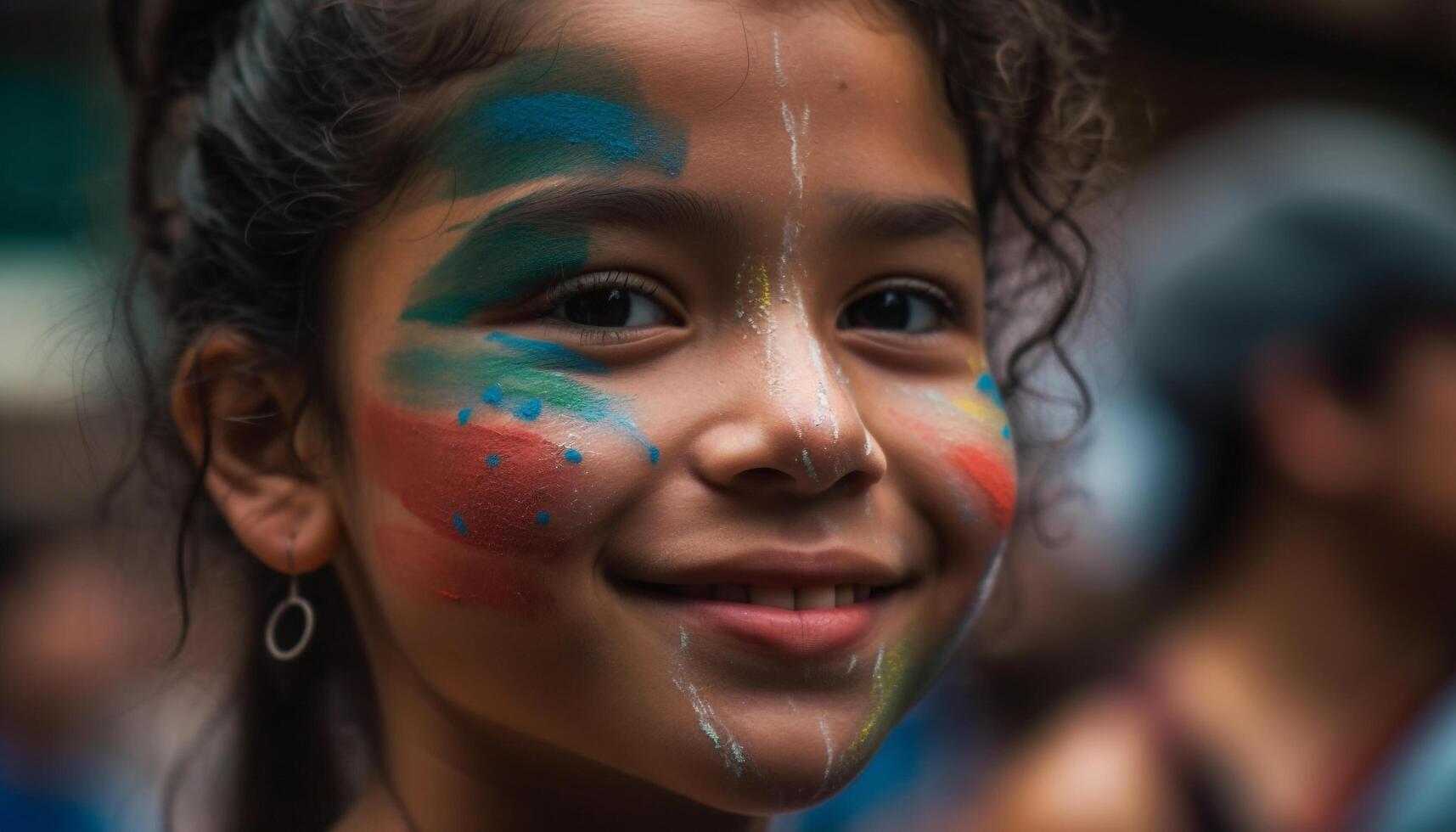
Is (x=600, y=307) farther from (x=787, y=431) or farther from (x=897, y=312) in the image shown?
(x=897, y=312)

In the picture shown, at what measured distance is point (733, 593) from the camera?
1.64 metres

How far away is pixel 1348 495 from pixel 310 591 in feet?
8.28

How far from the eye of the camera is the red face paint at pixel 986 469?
1765mm

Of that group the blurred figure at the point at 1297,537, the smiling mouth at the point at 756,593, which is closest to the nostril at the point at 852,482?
the smiling mouth at the point at 756,593

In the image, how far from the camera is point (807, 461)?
1570 mm

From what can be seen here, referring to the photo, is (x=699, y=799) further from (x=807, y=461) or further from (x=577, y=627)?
(x=807, y=461)

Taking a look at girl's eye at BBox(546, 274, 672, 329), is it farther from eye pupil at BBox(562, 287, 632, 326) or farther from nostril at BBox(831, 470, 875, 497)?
nostril at BBox(831, 470, 875, 497)

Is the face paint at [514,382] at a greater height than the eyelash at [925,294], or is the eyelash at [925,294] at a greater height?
the face paint at [514,382]

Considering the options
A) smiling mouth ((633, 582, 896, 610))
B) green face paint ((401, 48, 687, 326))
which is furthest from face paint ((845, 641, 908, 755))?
green face paint ((401, 48, 687, 326))

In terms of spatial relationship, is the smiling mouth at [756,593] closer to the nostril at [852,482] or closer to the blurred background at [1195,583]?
the nostril at [852,482]

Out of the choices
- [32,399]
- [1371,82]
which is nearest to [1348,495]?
[1371,82]

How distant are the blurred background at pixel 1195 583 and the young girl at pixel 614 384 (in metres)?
0.71

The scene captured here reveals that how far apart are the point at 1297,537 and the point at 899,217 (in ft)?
7.36

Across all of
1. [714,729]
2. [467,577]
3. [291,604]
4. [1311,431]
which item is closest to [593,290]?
[467,577]
